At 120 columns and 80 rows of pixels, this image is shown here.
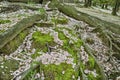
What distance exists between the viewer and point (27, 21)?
9977 mm

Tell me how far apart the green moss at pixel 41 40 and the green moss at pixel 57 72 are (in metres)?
1.18

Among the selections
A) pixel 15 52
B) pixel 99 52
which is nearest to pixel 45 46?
pixel 15 52

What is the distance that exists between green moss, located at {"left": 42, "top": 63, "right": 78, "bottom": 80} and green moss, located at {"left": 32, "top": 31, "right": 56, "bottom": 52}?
1.18 m

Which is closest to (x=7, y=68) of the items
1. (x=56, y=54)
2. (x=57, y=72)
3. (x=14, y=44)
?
(x=14, y=44)

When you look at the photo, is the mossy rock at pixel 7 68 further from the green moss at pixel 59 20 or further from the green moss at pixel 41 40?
the green moss at pixel 59 20

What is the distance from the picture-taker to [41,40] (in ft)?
29.8

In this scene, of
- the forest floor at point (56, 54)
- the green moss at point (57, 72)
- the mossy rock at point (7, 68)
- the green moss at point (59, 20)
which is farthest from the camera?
the green moss at point (59, 20)

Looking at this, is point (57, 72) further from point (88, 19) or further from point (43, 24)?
point (88, 19)

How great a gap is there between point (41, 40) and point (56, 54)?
0.91 m

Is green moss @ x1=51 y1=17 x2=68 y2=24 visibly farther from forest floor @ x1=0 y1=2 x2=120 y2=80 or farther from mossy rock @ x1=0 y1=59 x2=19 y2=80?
mossy rock @ x1=0 y1=59 x2=19 y2=80

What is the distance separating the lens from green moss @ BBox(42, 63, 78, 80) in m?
7.46

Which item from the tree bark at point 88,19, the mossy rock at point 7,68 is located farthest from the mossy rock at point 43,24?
the mossy rock at point 7,68

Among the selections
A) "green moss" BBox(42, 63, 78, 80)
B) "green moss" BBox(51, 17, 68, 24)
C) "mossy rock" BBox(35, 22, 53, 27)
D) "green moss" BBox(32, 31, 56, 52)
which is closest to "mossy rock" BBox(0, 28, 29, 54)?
"green moss" BBox(32, 31, 56, 52)

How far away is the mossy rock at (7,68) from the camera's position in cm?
723
